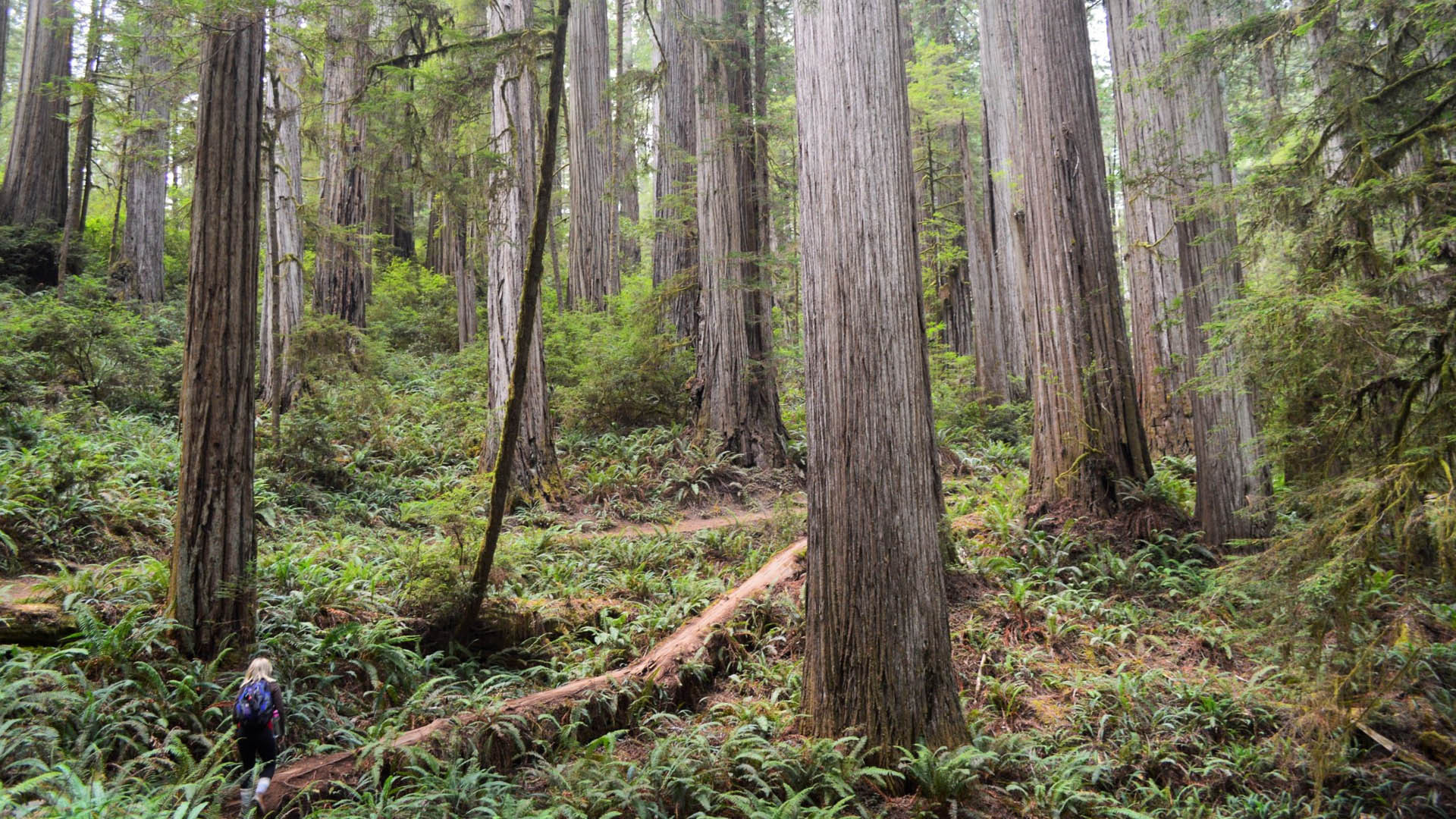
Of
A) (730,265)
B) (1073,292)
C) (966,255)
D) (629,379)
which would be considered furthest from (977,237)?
(1073,292)

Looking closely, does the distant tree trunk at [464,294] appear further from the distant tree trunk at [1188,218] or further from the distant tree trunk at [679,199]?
the distant tree trunk at [1188,218]

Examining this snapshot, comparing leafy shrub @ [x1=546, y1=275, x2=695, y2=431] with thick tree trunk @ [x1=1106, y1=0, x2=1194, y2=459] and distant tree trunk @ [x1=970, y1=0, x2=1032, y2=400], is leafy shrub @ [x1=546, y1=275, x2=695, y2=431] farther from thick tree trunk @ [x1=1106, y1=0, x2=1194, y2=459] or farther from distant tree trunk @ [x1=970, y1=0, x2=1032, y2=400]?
distant tree trunk @ [x1=970, y1=0, x2=1032, y2=400]

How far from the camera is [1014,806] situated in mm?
4078

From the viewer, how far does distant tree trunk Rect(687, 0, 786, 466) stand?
37.4 feet

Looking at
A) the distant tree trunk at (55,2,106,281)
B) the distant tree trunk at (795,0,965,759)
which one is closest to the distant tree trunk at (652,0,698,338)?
the distant tree trunk at (795,0,965,759)

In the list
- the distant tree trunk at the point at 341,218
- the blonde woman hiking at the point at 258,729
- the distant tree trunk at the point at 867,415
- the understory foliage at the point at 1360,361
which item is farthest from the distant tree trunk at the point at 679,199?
the blonde woman hiking at the point at 258,729

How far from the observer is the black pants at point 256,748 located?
3.89 meters

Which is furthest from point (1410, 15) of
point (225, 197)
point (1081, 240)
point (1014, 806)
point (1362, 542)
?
point (225, 197)

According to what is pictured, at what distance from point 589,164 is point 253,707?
14.6 metres

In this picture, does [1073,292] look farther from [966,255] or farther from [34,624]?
[966,255]

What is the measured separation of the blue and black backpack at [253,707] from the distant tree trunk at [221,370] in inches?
54.0

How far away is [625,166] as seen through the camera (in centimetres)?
1720

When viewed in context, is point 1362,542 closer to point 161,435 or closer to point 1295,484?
point 1295,484

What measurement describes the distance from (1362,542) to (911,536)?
2105 mm
